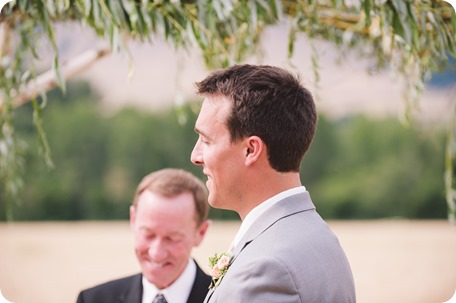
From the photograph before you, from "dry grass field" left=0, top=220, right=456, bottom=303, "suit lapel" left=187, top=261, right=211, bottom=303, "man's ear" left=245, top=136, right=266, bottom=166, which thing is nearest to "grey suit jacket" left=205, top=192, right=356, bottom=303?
"man's ear" left=245, top=136, right=266, bottom=166

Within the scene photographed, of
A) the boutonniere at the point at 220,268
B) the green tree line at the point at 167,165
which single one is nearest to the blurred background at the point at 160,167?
the green tree line at the point at 167,165

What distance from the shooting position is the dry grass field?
24.4m

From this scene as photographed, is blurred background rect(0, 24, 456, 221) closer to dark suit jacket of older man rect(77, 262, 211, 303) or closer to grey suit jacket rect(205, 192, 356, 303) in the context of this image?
dark suit jacket of older man rect(77, 262, 211, 303)

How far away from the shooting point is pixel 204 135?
5.63ft

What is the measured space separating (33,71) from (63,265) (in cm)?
2918

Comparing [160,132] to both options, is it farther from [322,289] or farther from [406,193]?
[322,289]

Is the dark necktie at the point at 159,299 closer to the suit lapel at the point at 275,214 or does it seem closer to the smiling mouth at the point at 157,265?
the smiling mouth at the point at 157,265

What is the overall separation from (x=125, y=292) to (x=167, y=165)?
36.8 m

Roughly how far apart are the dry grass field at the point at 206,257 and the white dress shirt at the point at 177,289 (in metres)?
17.5

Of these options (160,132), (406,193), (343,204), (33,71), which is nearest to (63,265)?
(160,132)

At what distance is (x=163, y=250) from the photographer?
266cm

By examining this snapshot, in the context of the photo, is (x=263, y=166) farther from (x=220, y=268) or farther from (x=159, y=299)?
(x=159, y=299)

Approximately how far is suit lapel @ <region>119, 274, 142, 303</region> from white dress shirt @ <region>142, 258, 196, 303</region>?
2 cm

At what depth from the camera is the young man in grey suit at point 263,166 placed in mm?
1600
